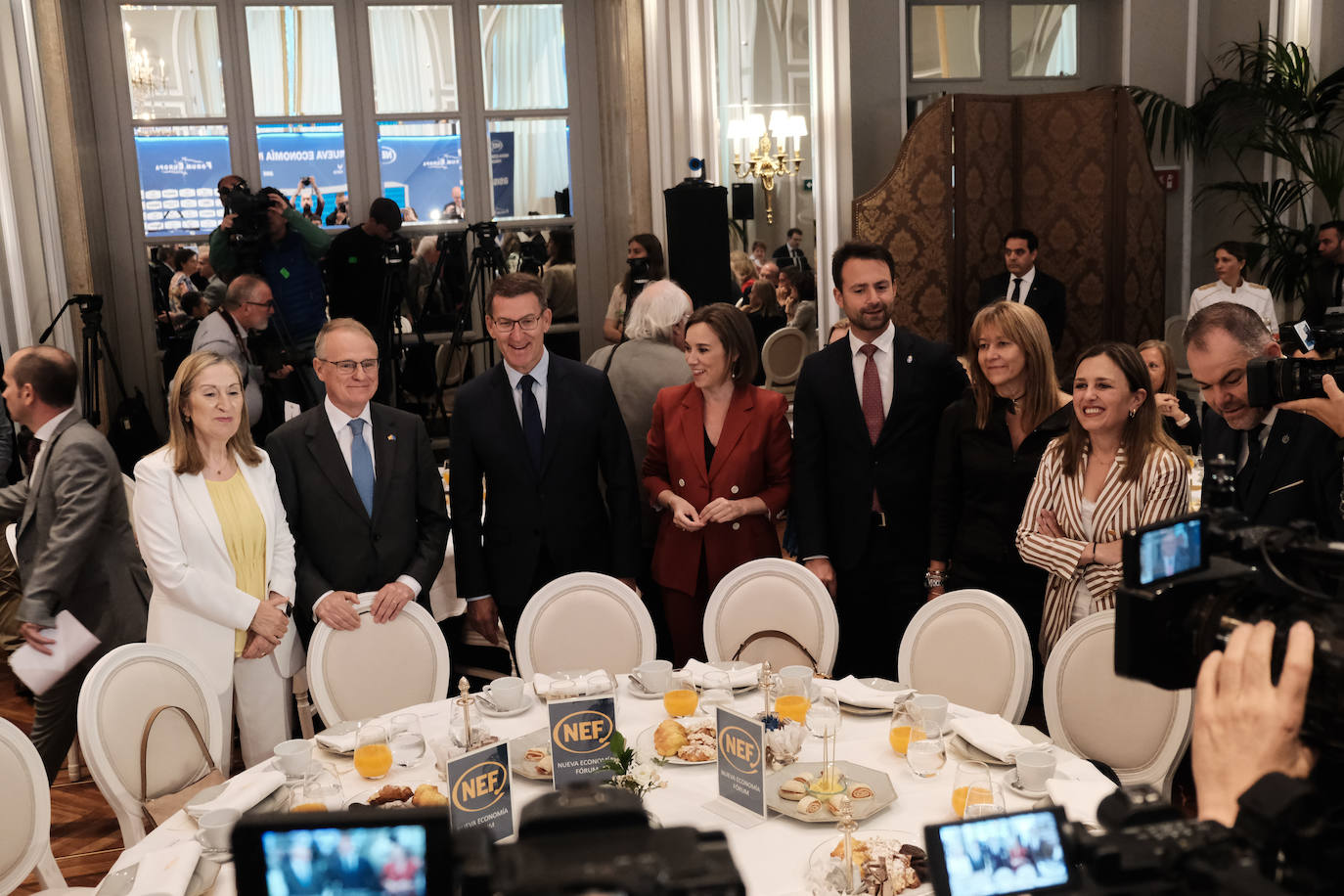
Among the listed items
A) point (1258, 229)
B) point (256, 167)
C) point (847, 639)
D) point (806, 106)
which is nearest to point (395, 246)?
point (256, 167)

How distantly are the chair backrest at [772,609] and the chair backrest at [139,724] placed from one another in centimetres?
136

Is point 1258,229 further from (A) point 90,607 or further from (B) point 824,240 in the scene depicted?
(A) point 90,607

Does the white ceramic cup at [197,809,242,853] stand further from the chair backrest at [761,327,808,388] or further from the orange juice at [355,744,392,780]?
the chair backrest at [761,327,808,388]

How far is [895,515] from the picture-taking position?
3.48m

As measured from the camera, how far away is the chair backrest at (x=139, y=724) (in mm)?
2643

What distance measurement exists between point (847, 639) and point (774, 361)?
12.9ft

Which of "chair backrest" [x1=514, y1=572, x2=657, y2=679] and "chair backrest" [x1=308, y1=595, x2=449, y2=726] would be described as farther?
"chair backrest" [x1=514, y1=572, x2=657, y2=679]

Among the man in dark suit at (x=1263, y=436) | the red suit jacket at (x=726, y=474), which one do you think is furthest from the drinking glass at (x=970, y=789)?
the red suit jacket at (x=726, y=474)

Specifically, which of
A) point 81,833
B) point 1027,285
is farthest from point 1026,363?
point 1027,285

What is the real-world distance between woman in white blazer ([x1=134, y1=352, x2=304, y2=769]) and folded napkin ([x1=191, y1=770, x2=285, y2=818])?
0.70 meters

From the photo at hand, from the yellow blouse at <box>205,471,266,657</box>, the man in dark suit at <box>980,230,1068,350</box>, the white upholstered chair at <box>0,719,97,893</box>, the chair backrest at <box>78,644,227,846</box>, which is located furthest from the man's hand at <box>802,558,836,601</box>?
the man in dark suit at <box>980,230,1068,350</box>

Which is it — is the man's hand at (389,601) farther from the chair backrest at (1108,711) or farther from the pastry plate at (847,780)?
the chair backrest at (1108,711)

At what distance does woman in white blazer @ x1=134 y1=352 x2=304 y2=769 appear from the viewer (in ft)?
9.89

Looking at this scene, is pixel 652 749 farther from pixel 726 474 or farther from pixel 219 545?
pixel 219 545
